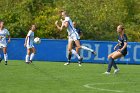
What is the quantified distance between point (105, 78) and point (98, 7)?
27.3m

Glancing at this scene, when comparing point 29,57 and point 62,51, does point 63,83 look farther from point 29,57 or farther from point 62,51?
point 62,51

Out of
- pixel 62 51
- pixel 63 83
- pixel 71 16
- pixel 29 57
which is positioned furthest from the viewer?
pixel 71 16

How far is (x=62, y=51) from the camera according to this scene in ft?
93.2

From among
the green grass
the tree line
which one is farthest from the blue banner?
the green grass

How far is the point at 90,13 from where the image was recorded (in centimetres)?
3988

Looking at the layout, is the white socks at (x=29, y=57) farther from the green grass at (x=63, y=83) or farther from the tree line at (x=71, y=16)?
the tree line at (x=71, y=16)

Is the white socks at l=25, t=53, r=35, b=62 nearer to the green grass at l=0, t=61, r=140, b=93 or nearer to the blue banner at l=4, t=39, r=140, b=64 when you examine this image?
the blue banner at l=4, t=39, r=140, b=64

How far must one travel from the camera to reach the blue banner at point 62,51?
2831cm

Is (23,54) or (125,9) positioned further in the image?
(125,9)

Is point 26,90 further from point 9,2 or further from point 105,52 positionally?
point 9,2

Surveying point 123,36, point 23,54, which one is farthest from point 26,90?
point 23,54

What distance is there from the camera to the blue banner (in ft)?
92.9

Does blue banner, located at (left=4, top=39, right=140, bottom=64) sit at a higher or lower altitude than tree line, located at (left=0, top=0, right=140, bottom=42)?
lower

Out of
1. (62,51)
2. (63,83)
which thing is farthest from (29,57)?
(63,83)
